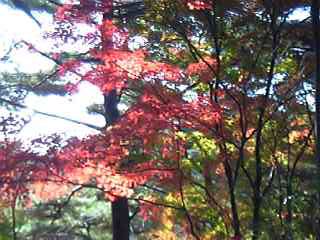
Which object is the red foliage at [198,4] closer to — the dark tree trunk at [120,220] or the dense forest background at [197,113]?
the dense forest background at [197,113]

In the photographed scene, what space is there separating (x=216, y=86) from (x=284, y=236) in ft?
6.11

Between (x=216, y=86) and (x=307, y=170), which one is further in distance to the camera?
(x=307, y=170)

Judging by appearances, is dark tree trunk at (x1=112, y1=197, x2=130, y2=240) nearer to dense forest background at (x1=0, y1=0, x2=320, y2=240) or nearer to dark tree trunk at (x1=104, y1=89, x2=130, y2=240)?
dark tree trunk at (x1=104, y1=89, x2=130, y2=240)

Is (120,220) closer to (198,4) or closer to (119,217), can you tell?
(119,217)

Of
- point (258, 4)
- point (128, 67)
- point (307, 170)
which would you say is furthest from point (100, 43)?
point (307, 170)

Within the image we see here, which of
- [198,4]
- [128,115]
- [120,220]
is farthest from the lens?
[120,220]

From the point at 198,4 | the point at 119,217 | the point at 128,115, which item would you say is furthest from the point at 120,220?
the point at 198,4

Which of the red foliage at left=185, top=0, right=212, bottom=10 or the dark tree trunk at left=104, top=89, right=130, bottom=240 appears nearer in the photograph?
the red foliage at left=185, top=0, right=212, bottom=10

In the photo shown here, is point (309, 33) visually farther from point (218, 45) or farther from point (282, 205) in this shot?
point (282, 205)

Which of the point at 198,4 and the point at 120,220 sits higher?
the point at 198,4

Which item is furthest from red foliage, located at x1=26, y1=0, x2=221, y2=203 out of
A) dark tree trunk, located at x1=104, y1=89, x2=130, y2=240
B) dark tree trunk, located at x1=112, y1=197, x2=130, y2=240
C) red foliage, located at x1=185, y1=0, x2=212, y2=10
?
dark tree trunk, located at x1=112, y1=197, x2=130, y2=240

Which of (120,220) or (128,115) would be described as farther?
(120,220)

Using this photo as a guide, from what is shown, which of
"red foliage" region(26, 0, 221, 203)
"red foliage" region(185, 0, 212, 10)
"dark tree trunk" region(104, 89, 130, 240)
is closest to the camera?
"red foliage" region(185, 0, 212, 10)

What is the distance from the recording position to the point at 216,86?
596 cm
